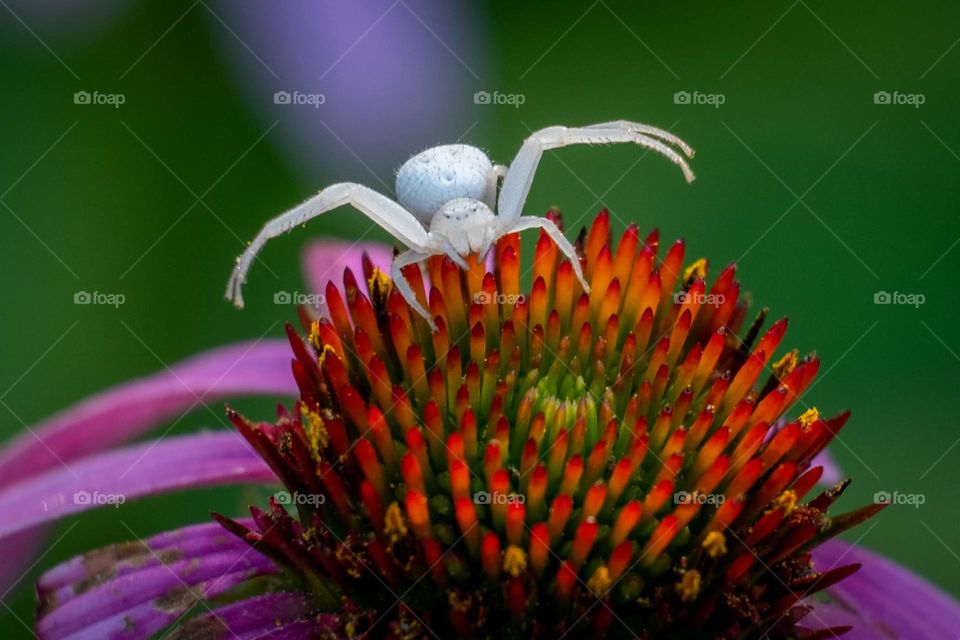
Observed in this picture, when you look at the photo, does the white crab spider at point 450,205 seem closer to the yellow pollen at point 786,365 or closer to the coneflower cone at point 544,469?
the coneflower cone at point 544,469

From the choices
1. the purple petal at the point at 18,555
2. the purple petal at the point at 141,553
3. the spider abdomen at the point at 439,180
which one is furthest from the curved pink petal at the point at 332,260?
the purple petal at the point at 18,555

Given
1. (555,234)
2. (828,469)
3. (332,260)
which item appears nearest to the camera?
(555,234)

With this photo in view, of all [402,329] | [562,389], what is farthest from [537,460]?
[402,329]

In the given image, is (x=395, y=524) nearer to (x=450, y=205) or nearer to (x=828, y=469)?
(x=450, y=205)

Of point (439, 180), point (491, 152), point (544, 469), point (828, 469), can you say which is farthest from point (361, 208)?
point (491, 152)

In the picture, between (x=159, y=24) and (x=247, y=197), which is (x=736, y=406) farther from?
(x=159, y=24)

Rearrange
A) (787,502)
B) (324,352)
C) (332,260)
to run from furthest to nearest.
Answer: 1. (332,260)
2. (324,352)
3. (787,502)

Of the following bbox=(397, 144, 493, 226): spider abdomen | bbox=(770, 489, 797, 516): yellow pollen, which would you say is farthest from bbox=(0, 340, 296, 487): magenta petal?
bbox=(770, 489, 797, 516): yellow pollen
